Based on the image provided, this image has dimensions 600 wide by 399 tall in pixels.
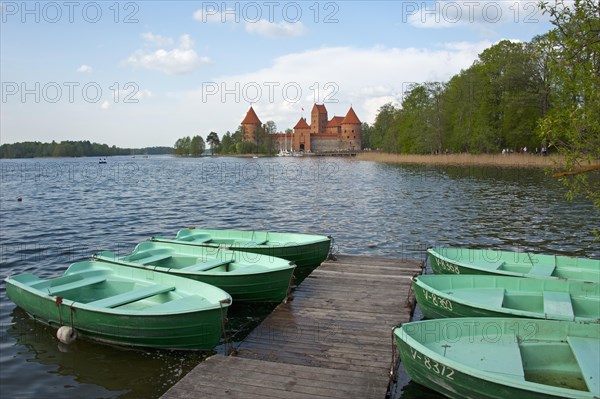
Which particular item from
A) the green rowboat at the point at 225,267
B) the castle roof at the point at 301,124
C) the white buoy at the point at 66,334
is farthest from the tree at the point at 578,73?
the castle roof at the point at 301,124

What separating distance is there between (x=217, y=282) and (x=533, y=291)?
18.6ft

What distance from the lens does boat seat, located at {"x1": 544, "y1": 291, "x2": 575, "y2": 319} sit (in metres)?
6.93

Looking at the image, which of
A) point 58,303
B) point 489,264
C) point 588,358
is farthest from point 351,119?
point 588,358

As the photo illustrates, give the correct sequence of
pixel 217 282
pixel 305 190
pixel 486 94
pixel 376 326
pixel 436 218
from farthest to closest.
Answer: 1. pixel 486 94
2. pixel 305 190
3. pixel 436 218
4. pixel 217 282
5. pixel 376 326

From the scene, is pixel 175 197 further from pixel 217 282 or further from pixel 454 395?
pixel 454 395

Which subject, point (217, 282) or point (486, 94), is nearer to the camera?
point (217, 282)

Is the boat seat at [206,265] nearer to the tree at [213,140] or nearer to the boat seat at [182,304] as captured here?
the boat seat at [182,304]

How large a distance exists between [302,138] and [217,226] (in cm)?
Result: 13417

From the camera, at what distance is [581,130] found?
7.29m

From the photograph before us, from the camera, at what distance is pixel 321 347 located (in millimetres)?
7215

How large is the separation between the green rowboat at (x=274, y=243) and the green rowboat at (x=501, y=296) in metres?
3.87

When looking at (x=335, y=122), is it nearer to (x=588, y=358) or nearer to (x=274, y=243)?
(x=274, y=243)

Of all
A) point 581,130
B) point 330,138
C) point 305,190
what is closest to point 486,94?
point 305,190

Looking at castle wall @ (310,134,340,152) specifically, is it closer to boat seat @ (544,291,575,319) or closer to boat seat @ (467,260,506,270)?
boat seat @ (467,260,506,270)
